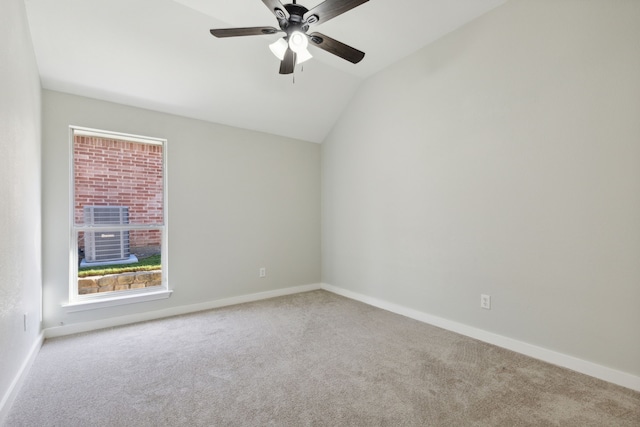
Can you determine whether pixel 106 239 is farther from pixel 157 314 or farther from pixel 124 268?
pixel 157 314

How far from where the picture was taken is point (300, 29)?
6.47 feet

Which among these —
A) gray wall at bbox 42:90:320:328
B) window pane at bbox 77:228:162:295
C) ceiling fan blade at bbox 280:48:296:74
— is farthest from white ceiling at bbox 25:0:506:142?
window pane at bbox 77:228:162:295

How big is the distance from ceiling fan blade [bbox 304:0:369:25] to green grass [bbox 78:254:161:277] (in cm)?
304

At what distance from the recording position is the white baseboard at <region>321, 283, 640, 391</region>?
2000 mm

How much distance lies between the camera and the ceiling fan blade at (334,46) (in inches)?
80.8

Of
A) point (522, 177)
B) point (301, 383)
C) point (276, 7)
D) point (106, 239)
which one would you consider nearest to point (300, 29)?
point (276, 7)

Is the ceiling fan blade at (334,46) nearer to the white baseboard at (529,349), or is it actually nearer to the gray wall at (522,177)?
the gray wall at (522,177)

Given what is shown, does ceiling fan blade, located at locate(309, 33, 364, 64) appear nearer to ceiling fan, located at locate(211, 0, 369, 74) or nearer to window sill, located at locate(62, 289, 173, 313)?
ceiling fan, located at locate(211, 0, 369, 74)

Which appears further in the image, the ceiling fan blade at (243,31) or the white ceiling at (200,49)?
the white ceiling at (200,49)

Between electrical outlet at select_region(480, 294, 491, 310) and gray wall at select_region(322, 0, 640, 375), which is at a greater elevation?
gray wall at select_region(322, 0, 640, 375)

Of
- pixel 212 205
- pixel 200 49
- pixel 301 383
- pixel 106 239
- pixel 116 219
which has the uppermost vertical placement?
pixel 200 49

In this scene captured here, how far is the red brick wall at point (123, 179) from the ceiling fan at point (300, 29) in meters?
1.98

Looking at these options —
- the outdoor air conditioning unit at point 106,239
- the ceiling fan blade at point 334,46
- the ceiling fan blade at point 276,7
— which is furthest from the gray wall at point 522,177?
the outdoor air conditioning unit at point 106,239

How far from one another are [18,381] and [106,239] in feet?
4.94
